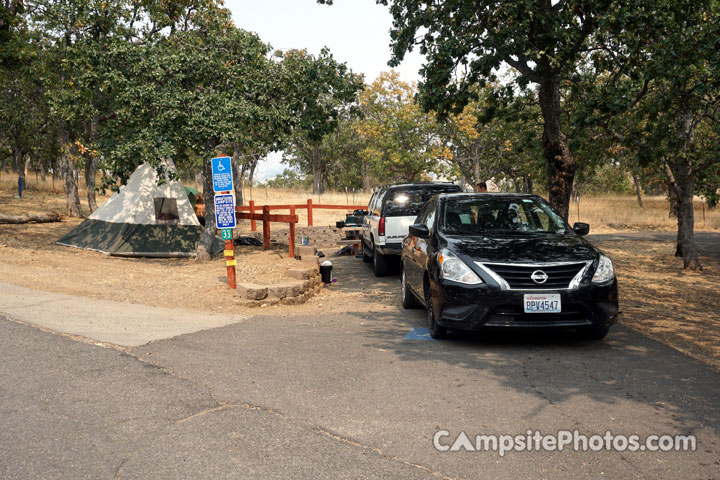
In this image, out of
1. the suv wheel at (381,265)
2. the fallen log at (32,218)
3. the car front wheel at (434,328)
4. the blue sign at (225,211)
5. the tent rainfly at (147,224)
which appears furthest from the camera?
the fallen log at (32,218)

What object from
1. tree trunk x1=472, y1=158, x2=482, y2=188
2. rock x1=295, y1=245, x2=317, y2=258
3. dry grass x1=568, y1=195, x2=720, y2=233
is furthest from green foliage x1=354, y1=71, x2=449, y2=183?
rock x1=295, y1=245, x2=317, y2=258

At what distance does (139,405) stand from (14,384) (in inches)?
50.5

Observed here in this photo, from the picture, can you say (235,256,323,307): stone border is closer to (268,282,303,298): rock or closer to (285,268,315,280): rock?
(268,282,303,298): rock

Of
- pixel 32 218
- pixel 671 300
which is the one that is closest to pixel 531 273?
pixel 671 300

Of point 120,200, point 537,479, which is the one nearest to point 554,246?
point 537,479

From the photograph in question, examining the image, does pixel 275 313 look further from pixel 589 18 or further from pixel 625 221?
pixel 625 221

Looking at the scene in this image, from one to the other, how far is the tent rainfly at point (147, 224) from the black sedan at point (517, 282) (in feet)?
35.5

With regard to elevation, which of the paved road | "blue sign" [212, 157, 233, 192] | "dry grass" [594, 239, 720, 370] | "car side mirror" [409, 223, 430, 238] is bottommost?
"dry grass" [594, 239, 720, 370]

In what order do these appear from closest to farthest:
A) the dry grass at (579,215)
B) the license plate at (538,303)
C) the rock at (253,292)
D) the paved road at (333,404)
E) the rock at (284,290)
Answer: the paved road at (333,404), the license plate at (538,303), the rock at (253,292), the rock at (284,290), the dry grass at (579,215)

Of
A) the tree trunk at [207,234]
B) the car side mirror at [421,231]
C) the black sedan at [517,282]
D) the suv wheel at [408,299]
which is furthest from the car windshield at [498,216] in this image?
the tree trunk at [207,234]

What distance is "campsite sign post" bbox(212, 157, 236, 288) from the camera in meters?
10.4

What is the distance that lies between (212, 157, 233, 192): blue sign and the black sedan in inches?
170

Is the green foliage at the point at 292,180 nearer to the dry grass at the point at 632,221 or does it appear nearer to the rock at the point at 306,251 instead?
the dry grass at the point at 632,221

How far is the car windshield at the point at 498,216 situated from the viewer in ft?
25.6
